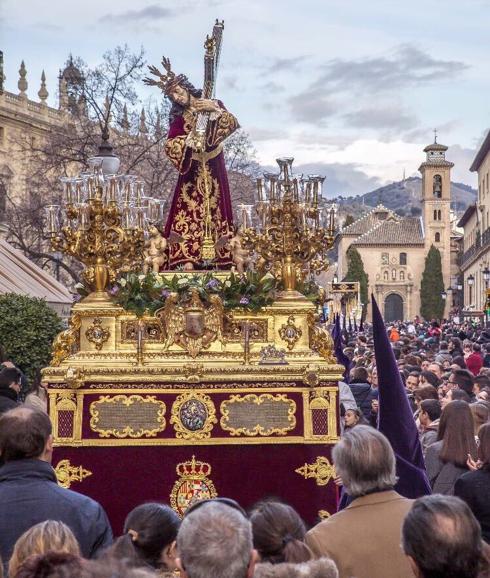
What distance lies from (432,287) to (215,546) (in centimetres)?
10496

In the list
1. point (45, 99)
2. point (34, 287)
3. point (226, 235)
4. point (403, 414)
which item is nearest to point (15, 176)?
point (45, 99)

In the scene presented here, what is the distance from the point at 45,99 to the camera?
225 ft

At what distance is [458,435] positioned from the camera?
7410 mm

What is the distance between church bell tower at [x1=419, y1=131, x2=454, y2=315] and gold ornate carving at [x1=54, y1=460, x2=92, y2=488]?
103 m

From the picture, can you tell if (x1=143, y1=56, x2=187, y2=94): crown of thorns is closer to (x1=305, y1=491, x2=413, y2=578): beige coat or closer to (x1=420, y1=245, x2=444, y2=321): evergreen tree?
(x1=305, y1=491, x2=413, y2=578): beige coat

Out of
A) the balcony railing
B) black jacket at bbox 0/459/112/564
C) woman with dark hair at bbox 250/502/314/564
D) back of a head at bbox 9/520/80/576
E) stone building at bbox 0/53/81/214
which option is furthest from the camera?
the balcony railing

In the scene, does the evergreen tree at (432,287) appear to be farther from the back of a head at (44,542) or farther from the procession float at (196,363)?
the back of a head at (44,542)

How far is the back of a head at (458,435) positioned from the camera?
740 cm

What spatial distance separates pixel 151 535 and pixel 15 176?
5525 cm

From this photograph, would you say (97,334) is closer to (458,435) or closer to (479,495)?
(458,435)

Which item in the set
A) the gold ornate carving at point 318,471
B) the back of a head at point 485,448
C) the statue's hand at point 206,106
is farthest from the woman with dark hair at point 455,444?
the statue's hand at point 206,106

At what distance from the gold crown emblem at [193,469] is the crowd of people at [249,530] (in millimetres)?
2853

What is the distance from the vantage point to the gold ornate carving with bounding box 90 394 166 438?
9422 mm

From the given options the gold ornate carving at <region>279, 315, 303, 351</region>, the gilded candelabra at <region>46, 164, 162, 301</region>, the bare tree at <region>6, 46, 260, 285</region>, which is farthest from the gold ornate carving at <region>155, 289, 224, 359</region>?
the bare tree at <region>6, 46, 260, 285</region>
